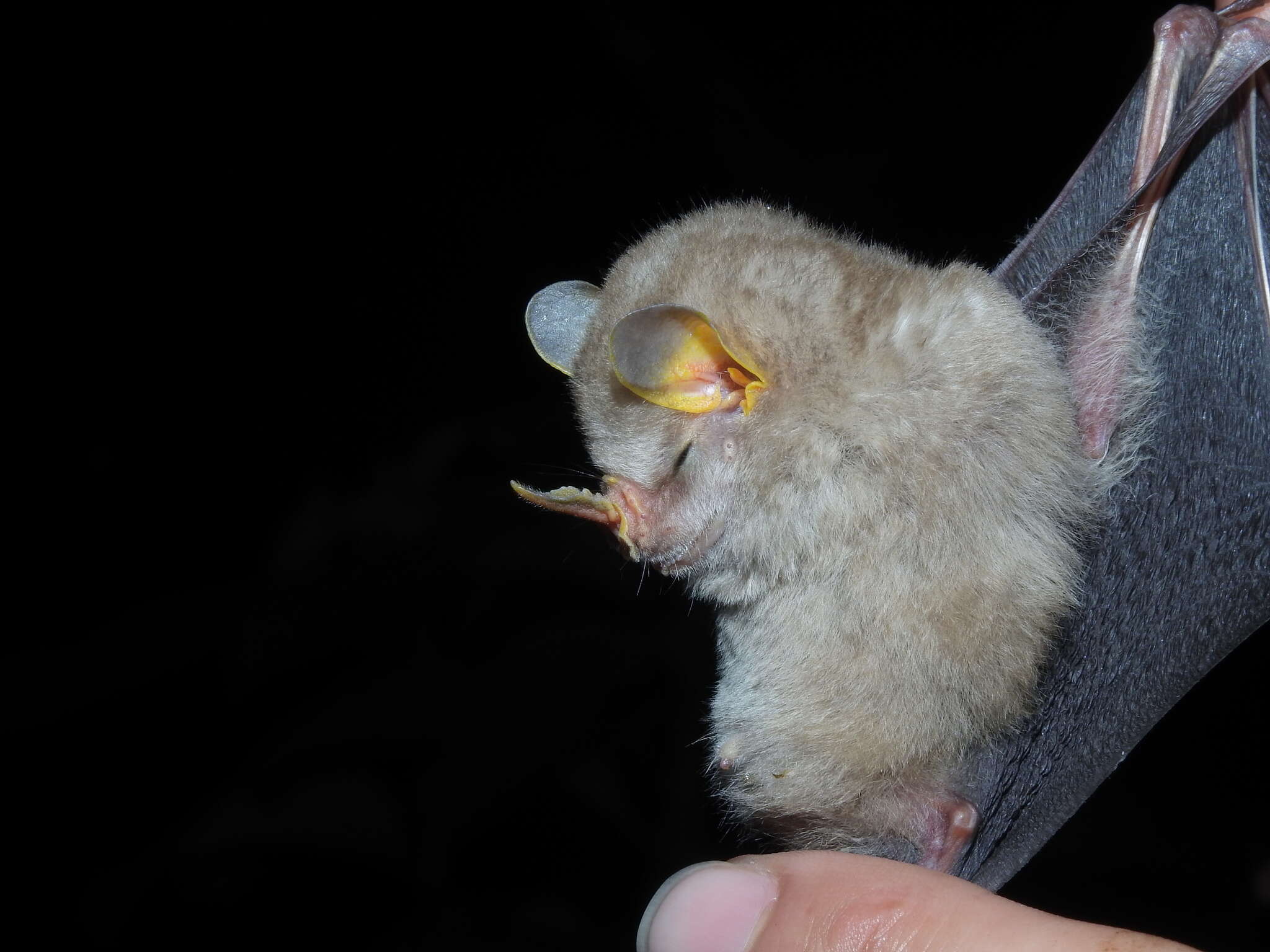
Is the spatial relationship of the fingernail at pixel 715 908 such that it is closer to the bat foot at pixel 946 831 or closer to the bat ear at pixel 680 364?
the bat foot at pixel 946 831

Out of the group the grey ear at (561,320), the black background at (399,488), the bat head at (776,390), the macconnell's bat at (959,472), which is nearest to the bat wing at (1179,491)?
the macconnell's bat at (959,472)

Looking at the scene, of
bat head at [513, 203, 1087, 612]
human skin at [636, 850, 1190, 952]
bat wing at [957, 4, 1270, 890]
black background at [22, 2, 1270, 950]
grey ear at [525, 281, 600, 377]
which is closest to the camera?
human skin at [636, 850, 1190, 952]

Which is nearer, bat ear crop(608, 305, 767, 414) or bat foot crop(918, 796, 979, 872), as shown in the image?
bat ear crop(608, 305, 767, 414)

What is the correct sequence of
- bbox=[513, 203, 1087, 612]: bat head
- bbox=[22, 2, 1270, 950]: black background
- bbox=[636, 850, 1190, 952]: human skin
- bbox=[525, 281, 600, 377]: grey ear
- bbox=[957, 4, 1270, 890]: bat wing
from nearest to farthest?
bbox=[636, 850, 1190, 952]: human skin, bbox=[513, 203, 1087, 612]: bat head, bbox=[957, 4, 1270, 890]: bat wing, bbox=[525, 281, 600, 377]: grey ear, bbox=[22, 2, 1270, 950]: black background

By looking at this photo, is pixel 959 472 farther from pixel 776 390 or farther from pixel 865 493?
pixel 776 390

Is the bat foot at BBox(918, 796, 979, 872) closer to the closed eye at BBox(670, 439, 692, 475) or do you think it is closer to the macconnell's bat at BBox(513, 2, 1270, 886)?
the macconnell's bat at BBox(513, 2, 1270, 886)

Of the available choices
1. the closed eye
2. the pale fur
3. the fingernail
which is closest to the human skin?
the fingernail

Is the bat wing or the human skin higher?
the bat wing

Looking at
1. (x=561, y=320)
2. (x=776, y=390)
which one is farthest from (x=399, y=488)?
(x=776, y=390)
